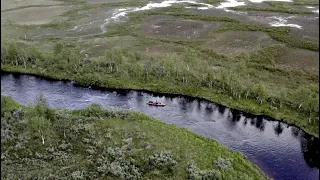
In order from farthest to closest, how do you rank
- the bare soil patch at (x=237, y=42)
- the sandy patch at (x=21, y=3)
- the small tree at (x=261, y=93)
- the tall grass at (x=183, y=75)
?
1. the sandy patch at (x=21, y=3)
2. the bare soil patch at (x=237, y=42)
3. the small tree at (x=261, y=93)
4. the tall grass at (x=183, y=75)

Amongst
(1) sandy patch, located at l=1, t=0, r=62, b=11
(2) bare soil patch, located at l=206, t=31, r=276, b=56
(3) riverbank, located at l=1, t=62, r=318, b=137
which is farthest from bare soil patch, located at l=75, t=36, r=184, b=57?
(1) sandy patch, located at l=1, t=0, r=62, b=11

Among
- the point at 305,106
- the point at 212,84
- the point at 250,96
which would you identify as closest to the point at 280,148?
the point at 305,106

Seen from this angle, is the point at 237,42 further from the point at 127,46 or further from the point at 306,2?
the point at 306,2

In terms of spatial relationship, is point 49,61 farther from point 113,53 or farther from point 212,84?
point 212,84

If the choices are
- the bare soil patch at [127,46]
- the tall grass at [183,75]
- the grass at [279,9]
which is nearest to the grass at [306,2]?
the grass at [279,9]

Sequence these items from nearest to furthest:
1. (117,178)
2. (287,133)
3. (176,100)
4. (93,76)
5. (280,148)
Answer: (117,178)
(280,148)
(287,133)
(176,100)
(93,76)

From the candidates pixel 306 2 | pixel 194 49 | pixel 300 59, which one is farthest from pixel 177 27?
pixel 306 2

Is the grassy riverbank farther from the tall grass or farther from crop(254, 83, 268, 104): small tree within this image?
crop(254, 83, 268, 104): small tree

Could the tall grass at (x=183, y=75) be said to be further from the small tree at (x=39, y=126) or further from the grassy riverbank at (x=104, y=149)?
the small tree at (x=39, y=126)
